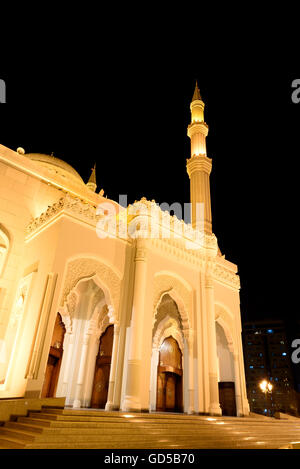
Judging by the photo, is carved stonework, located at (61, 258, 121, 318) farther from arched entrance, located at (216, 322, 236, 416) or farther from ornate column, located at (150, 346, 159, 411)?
arched entrance, located at (216, 322, 236, 416)

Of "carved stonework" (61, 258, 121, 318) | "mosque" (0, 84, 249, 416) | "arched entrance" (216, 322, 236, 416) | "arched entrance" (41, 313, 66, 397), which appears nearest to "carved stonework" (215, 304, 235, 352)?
"mosque" (0, 84, 249, 416)

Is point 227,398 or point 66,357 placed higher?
point 66,357

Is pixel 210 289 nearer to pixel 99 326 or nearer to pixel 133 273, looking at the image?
pixel 133 273

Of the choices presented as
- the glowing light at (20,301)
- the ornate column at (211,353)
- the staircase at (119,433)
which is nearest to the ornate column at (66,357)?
the glowing light at (20,301)

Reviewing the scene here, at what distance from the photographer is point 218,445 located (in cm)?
638

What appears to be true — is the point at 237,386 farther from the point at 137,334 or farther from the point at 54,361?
the point at 54,361

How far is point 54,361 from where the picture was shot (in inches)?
464

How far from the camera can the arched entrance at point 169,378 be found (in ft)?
41.1

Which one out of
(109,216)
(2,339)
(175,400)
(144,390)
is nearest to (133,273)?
(109,216)

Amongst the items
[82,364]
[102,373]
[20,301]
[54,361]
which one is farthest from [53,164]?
[102,373]

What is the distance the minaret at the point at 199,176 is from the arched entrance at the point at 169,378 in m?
5.21

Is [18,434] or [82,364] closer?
[18,434]

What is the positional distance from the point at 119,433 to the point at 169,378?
7496mm

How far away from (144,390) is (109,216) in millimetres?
5313
